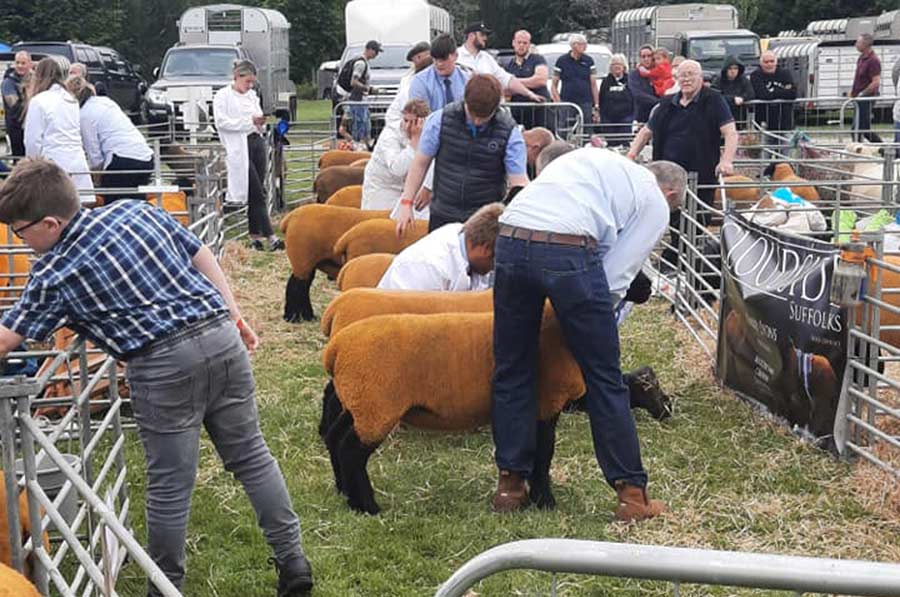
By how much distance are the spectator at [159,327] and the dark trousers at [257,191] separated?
852 cm

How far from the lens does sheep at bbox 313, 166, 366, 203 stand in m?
12.2

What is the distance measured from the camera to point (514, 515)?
537cm

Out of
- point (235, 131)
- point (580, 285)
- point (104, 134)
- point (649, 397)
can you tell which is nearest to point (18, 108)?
point (235, 131)

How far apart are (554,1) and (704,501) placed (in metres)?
55.8

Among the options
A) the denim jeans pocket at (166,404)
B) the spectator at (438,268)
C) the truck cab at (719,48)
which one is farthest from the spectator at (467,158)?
the truck cab at (719,48)

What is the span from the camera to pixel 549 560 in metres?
2.27

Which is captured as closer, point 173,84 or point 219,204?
point 219,204

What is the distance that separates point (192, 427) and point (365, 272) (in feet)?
10.2

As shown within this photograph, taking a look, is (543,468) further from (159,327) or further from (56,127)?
(56,127)

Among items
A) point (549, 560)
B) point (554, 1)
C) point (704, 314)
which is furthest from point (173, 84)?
point (554, 1)

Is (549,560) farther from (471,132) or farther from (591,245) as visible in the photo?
(471,132)

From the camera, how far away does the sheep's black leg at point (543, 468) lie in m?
5.46

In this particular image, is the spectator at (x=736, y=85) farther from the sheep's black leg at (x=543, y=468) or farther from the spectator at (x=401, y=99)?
the sheep's black leg at (x=543, y=468)

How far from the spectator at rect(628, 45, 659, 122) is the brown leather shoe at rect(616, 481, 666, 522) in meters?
12.5
